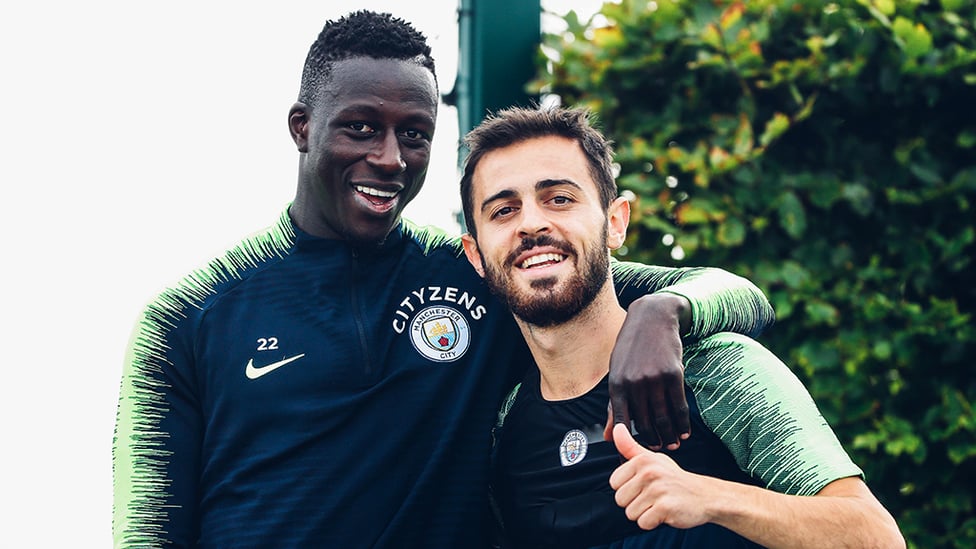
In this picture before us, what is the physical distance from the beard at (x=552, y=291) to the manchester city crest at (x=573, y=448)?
0.95 feet

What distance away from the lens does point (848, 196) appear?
13.6ft

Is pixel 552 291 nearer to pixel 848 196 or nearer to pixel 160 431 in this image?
pixel 160 431

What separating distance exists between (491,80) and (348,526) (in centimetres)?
165

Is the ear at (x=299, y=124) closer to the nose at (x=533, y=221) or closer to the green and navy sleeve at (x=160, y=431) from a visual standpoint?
the green and navy sleeve at (x=160, y=431)

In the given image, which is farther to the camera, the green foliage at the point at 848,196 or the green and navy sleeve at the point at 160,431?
the green foliage at the point at 848,196

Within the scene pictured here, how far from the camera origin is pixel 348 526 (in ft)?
8.66

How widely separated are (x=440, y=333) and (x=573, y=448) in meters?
0.48

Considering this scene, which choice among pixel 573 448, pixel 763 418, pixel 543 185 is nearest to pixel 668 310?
pixel 763 418

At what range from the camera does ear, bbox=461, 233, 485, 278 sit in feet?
9.87

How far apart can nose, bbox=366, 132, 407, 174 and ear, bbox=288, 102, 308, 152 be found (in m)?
0.25

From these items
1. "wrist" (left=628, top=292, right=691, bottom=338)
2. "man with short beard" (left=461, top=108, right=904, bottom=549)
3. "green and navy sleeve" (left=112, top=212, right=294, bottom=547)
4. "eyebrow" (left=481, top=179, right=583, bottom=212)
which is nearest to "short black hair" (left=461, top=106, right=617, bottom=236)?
"man with short beard" (left=461, top=108, right=904, bottom=549)

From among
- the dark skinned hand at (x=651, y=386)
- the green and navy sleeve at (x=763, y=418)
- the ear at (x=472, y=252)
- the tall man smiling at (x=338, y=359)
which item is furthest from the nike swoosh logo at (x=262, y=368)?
the green and navy sleeve at (x=763, y=418)

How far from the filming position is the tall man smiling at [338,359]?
8.77 feet

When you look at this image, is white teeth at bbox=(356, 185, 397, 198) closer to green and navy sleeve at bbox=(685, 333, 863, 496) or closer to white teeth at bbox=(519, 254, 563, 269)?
white teeth at bbox=(519, 254, 563, 269)
